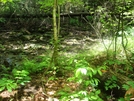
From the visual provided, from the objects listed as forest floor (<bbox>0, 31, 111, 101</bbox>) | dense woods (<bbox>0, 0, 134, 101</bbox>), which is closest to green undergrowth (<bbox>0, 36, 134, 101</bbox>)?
dense woods (<bbox>0, 0, 134, 101</bbox>)

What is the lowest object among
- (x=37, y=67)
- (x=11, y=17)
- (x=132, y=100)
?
(x=132, y=100)

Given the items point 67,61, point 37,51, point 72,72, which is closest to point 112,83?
point 72,72

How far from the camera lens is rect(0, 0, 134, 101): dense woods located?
329 centimetres

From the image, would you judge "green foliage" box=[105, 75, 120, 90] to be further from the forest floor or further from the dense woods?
the forest floor

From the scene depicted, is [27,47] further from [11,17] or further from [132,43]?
[11,17]

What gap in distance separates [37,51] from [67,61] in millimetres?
2033

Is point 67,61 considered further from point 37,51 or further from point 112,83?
point 37,51

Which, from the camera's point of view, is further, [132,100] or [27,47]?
[27,47]

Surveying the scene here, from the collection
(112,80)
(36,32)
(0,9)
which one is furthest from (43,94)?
(0,9)

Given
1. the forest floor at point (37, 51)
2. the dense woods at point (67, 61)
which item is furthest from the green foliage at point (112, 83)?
the forest floor at point (37, 51)

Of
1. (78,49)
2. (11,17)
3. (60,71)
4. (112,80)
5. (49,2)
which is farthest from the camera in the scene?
(11,17)

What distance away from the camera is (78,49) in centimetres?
705

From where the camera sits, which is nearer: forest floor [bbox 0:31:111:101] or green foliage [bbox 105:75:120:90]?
forest floor [bbox 0:31:111:101]

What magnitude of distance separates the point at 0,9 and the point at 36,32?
374 centimetres
